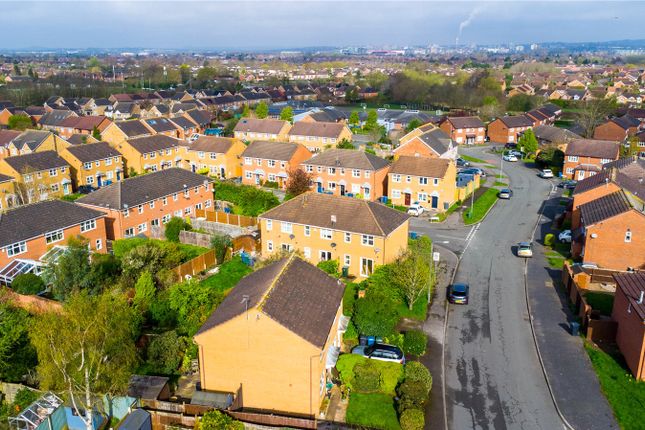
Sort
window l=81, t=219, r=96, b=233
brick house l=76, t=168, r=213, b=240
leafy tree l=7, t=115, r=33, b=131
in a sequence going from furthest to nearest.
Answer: leafy tree l=7, t=115, r=33, b=131 → brick house l=76, t=168, r=213, b=240 → window l=81, t=219, r=96, b=233

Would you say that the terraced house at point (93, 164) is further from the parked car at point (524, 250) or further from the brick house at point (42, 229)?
the parked car at point (524, 250)

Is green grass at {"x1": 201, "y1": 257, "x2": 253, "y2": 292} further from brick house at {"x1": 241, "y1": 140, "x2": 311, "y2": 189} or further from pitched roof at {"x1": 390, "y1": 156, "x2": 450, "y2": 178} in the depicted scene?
brick house at {"x1": 241, "y1": 140, "x2": 311, "y2": 189}

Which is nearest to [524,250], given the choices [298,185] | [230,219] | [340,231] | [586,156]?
[340,231]

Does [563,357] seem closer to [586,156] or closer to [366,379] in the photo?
[366,379]

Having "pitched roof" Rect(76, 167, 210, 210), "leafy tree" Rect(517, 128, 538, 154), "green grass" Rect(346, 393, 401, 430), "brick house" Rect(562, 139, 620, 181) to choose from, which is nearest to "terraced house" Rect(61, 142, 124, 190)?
"pitched roof" Rect(76, 167, 210, 210)

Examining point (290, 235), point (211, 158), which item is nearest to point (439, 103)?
point (211, 158)

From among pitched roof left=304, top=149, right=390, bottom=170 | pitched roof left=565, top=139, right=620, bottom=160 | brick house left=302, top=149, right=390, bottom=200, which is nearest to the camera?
brick house left=302, top=149, right=390, bottom=200
